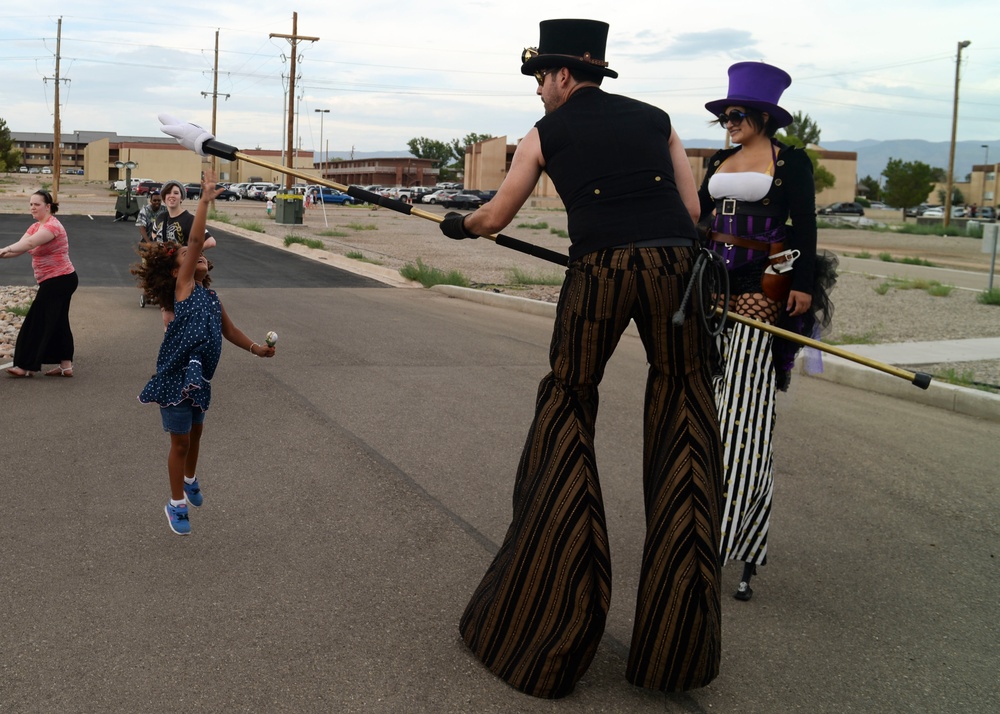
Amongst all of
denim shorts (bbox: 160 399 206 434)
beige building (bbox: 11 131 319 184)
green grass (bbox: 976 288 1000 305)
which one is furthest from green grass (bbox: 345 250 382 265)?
beige building (bbox: 11 131 319 184)

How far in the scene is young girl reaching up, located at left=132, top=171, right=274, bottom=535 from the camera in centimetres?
498

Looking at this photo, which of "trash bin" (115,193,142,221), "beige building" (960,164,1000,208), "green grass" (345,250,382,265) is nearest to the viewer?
"green grass" (345,250,382,265)

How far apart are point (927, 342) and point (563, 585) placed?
10.4 meters

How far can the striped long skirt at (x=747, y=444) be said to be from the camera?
14.7 ft

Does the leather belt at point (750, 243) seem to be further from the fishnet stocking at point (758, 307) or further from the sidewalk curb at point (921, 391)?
the sidewalk curb at point (921, 391)

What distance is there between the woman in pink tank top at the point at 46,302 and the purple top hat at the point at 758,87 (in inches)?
255

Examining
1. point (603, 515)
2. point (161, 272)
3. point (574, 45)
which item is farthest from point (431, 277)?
point (603, 515)

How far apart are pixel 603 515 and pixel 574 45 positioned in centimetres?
162

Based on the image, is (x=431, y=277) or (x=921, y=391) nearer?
(x=921, y=391)

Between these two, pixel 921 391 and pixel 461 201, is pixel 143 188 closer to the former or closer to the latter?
pixel 461 201

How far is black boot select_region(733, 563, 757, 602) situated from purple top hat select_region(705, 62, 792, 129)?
1938mm

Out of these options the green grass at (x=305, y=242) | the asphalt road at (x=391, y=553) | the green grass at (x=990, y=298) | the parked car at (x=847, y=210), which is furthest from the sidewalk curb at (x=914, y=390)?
the parked car at (x=847, y=210)

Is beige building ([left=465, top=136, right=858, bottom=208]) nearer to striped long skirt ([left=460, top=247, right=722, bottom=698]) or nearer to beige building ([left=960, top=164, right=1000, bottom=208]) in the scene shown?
beige building ([left=960, top=164, right=1000, bottom=208])

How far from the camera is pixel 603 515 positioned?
11.7 feet
